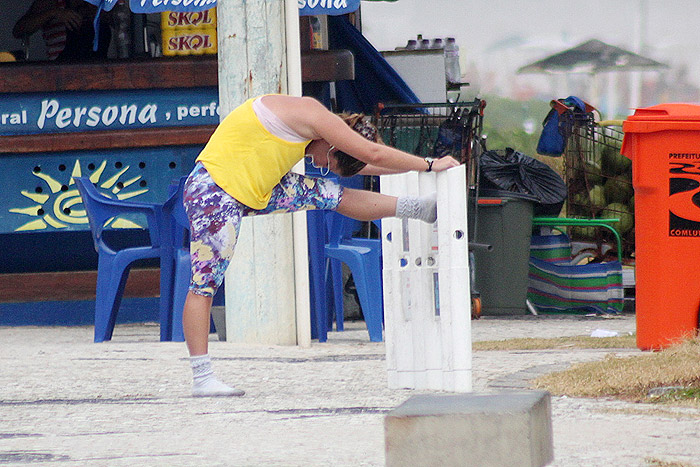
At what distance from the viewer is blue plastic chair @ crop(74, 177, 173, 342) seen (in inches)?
272

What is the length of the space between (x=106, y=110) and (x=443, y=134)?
2.60 meters

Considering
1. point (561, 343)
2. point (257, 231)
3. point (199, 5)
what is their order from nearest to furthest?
1. point (561, 343)
2. point (257, 231)
3. point (199, 5)

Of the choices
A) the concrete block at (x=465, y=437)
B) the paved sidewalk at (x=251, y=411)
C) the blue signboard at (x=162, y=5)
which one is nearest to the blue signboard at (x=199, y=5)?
the blue signboard at (x=162, y=5)

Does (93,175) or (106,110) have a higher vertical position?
(106,110)

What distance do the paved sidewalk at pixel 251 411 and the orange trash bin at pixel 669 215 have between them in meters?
0.34

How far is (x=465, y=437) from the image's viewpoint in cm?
255

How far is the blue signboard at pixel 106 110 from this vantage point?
8.66m

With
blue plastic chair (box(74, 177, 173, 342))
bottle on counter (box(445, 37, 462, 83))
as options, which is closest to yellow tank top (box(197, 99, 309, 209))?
blue plastic chair (box(74, 177, 173, 342))

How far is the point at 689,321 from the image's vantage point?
18.4 feet

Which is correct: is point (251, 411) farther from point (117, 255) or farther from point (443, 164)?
point (117, 255)

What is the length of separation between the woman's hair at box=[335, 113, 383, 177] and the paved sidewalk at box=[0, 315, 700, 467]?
0.89 meters

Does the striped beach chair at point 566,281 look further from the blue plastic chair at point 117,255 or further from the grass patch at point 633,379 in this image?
the grass patch at point 633,379

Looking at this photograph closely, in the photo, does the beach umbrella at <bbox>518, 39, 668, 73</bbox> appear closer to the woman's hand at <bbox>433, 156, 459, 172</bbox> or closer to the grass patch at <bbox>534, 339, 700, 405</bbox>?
the grass patch at <bbox>534, 339, 700, 405</bbox>

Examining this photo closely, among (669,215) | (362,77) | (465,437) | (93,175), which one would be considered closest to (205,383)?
(465,437)
